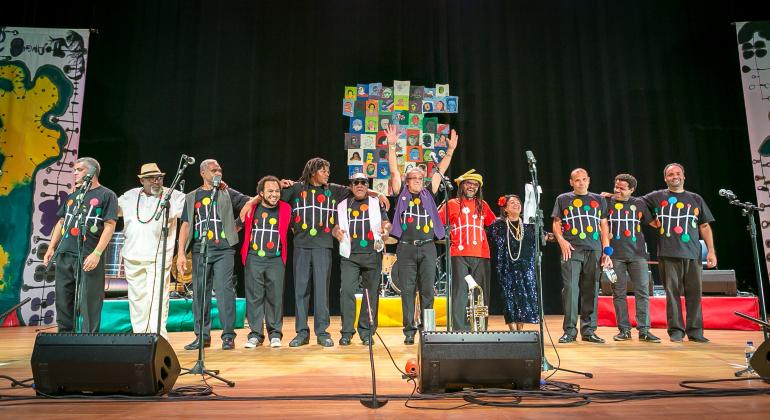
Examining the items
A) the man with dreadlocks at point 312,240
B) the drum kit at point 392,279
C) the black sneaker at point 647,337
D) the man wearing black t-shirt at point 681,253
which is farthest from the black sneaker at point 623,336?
the man with dreadlocks at point 312,240

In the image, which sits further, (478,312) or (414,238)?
(414,238)

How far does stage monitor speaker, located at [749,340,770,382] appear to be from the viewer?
9.47ft

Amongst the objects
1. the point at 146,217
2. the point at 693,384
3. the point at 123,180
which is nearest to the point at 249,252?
the point at 146,217

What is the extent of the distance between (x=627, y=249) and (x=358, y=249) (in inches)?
105

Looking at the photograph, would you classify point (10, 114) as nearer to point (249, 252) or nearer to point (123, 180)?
point (123, 180)

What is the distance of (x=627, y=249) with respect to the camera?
538 cm

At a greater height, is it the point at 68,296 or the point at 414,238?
the point at 414,238

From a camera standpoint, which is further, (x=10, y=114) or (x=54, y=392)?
(x=10, y=114)

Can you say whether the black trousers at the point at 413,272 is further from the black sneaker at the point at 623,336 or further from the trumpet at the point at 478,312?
the black sneaker at the point at 623,336

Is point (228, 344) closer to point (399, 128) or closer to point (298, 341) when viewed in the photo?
point (298, 341)

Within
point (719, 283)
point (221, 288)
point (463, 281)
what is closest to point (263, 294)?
point (221, 288)

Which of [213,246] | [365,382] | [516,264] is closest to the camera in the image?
[365,382]

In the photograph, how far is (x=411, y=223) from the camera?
5039 mm

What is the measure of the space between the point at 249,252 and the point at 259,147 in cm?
380
